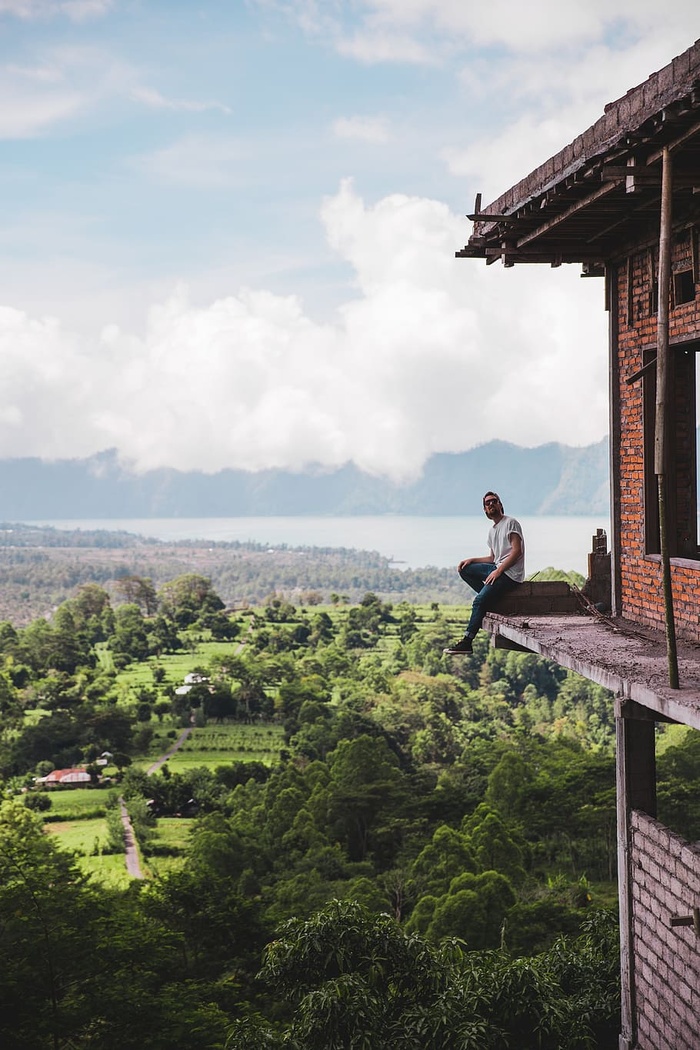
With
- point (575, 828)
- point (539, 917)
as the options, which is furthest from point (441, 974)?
point (575, 828)

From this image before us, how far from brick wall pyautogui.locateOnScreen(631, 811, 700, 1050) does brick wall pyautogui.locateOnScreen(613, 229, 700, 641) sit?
52.3 inches

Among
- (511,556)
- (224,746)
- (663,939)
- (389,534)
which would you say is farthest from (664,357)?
(389,534)

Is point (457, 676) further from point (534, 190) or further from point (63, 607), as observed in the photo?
point (534, 190)

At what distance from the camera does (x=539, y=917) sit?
21.1m

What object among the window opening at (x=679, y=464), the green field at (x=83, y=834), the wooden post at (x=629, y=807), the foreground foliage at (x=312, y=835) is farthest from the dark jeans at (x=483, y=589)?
the green field at (x=83, y=834)

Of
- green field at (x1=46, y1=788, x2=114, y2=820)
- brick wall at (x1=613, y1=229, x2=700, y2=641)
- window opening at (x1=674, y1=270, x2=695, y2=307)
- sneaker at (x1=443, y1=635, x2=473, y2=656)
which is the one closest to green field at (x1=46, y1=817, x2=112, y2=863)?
green field at (x1=46, y1=788, x2=114, y2=820)

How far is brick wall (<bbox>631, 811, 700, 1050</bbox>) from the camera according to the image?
5.98 m

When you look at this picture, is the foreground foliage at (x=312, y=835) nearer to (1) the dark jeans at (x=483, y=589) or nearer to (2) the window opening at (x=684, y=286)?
(1) the dark jeans at (x=483, y=589)

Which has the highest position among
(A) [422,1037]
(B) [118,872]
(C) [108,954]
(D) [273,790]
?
(A) [422,1037]

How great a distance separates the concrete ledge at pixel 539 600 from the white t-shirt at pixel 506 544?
162 mm

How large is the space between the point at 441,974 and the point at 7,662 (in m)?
54.2

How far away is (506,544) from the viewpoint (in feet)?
24.6

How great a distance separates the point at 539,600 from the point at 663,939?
2.51m

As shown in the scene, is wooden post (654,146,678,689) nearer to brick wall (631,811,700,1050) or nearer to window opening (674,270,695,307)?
window opening (674,270,695,307)
